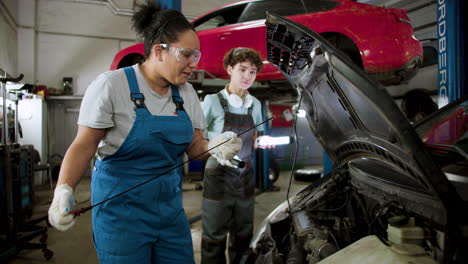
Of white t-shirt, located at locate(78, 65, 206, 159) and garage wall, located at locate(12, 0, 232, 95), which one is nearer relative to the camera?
white t-shirt, located at locate(78, 65, 206, 159)

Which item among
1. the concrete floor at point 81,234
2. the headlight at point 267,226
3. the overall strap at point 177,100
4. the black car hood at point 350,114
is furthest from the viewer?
the concrete floor at point 81,234

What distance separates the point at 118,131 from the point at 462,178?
137 centimetres

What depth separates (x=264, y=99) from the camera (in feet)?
16.9

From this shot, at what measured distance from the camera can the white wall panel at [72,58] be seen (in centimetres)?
675

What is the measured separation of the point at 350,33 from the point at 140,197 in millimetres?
2872

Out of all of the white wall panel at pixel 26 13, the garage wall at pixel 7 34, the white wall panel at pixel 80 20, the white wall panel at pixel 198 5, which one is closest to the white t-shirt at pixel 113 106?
the garage wall at pixel 7 34

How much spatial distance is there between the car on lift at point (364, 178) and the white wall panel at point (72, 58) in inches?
277

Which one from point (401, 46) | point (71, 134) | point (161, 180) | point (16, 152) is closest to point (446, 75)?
point (401, 46)

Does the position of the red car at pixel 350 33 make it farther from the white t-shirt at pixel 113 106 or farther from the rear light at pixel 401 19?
the white t-shirt at pixel 113 106

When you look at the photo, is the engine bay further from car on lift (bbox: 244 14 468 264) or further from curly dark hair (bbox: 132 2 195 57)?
curly dark hair (bbox: 132 2 195 57)

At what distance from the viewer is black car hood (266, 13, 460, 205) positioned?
731 millimetres

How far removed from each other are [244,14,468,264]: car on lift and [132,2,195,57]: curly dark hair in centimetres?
42

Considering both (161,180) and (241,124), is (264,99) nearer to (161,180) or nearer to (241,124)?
(241,124)

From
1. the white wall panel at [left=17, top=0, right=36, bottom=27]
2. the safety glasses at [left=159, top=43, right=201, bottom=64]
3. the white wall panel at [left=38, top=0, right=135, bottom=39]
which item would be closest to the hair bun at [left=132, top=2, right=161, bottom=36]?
the safety glasses at [left=159, top=43, right=201, bottom=64]
